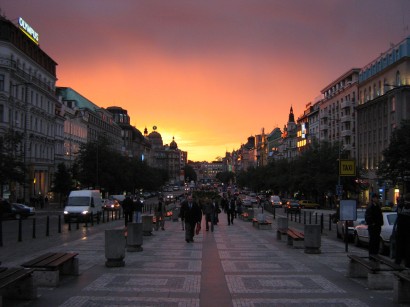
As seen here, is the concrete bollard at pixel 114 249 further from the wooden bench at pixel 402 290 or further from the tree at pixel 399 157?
the tree at pixel 399 157

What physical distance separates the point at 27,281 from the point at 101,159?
2655 inches

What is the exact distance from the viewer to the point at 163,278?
1204 cm

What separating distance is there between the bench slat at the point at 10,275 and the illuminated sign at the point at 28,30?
6270cm

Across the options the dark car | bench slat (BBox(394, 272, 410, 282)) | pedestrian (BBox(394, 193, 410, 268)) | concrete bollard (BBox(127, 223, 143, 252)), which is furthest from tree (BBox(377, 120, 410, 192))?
bench slat (BBox(394, 272, 410, 282))

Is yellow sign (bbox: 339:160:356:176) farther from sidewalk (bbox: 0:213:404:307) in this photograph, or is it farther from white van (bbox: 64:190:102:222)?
white van (bbox: 64:190:102:222)

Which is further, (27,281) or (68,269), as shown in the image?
(68,269)

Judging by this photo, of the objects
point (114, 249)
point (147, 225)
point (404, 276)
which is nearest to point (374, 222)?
point (404, 276)

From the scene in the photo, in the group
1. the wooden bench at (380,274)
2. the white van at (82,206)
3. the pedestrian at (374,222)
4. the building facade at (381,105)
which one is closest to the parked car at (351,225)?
the pedestrian at (374,222)

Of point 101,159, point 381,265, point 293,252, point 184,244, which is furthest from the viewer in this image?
point 101,159

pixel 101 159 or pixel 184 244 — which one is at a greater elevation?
pixel 101 159

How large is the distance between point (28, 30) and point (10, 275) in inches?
2630

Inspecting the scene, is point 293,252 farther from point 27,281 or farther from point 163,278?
point 27,281

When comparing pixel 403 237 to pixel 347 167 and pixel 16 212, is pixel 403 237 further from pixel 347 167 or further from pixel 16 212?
pixel 16 212

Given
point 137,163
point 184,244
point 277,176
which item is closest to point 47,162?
point 137,163
